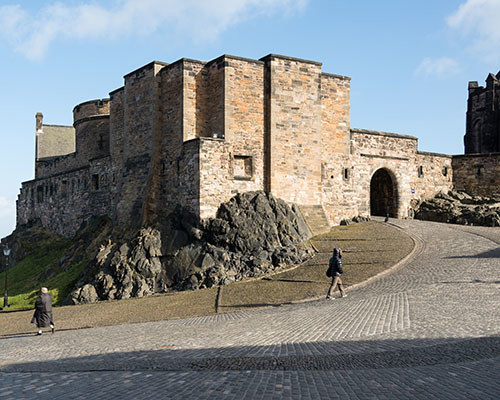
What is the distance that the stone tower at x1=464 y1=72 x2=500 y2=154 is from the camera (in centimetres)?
4300

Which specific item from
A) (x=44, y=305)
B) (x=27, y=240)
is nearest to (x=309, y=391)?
(x=44, y=305)

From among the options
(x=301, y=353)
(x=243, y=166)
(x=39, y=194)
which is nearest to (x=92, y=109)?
(x=39, y=194)

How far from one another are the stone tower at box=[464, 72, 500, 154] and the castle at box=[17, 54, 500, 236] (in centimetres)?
1415

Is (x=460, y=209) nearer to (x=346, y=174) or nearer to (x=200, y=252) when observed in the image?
(x=346, y=174)

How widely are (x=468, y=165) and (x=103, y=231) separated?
914 inches

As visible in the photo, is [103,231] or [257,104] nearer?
[257,104]

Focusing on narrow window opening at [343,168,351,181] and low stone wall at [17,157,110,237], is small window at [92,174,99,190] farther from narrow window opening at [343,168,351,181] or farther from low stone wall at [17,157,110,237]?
narrow window opening at [343,168,351,181]

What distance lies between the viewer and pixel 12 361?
34.0 feet

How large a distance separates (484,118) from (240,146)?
27327mm

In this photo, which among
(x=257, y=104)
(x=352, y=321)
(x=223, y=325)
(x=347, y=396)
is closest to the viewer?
(x=347, y=396)

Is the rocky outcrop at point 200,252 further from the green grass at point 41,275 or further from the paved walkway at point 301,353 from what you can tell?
the paved walkway at point 301,353

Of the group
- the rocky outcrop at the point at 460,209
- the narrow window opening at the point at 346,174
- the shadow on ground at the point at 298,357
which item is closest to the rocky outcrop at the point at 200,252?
the narrow window opening at the point at 346,174

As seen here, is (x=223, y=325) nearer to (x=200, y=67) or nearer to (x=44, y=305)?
(x=44, y=305)

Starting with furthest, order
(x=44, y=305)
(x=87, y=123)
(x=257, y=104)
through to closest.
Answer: (x=87, y=123)
(x=257, y=104)
(x=44, y=305)
